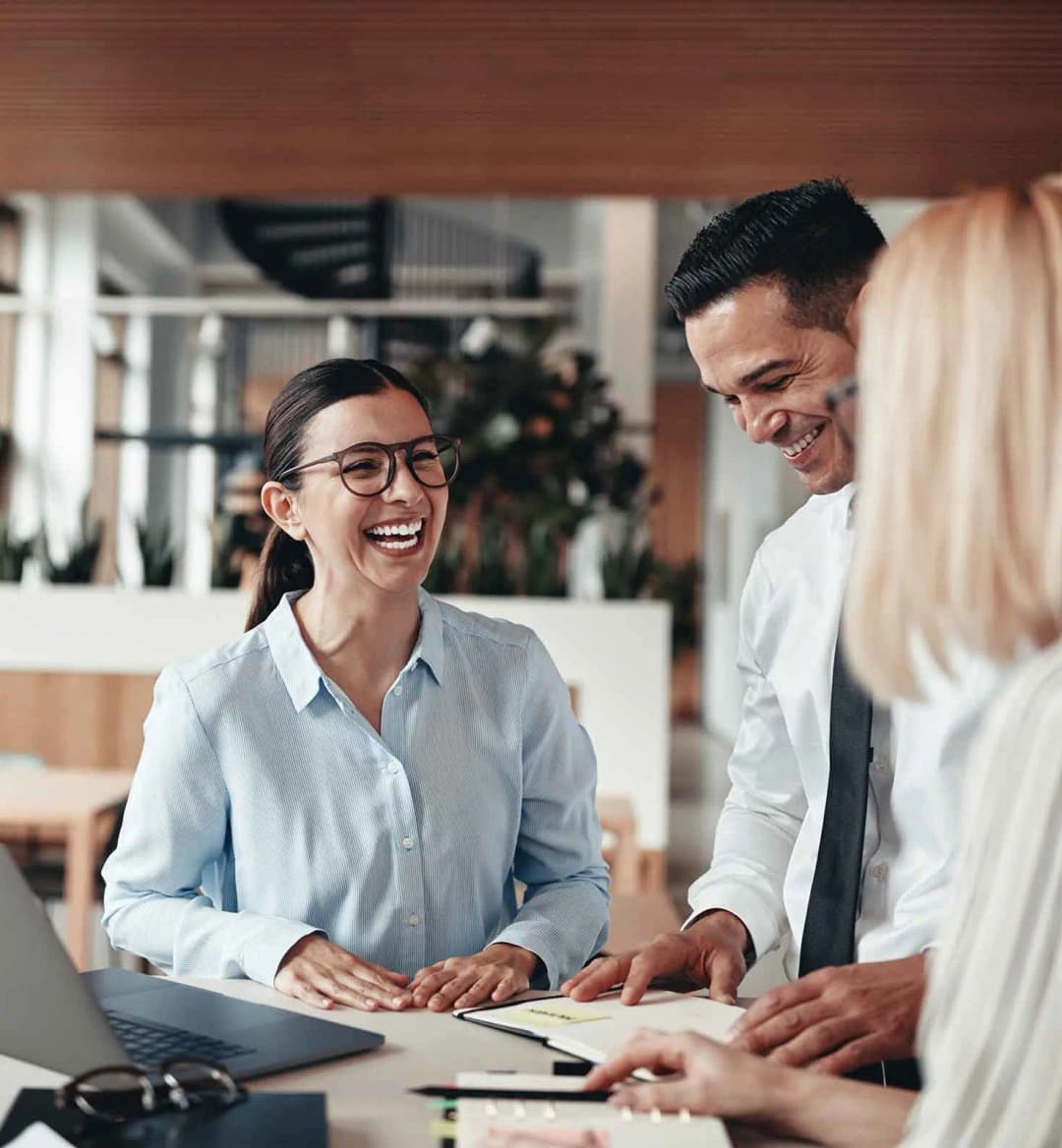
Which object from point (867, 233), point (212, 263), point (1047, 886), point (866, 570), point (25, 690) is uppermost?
point (212, 263)

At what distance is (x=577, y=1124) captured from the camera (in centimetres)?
101

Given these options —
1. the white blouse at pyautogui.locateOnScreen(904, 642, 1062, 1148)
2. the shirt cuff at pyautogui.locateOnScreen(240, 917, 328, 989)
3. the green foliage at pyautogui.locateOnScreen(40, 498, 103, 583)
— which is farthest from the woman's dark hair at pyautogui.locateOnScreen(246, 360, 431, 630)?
the green foliage at pyautogui.locateOnScreen(40, 498, 103, 583)

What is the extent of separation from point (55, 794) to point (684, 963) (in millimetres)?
3049

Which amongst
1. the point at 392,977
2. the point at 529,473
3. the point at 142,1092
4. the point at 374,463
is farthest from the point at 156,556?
the point at 142,1092

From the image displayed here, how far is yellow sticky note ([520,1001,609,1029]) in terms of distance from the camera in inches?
52.5

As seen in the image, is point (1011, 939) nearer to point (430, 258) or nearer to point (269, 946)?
point (269, 946)

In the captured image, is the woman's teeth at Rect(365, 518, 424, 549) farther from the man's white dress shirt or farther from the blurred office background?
the blurred office background

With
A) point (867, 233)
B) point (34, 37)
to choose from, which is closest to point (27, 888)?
point (867, 233)

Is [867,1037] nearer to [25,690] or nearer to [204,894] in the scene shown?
[204,894]

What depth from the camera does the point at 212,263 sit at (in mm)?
12414

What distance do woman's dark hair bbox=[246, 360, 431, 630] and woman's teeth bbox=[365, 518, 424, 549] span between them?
0.14 m

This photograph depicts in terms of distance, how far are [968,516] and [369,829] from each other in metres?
1.05

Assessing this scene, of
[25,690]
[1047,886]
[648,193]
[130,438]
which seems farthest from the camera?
[130,438]

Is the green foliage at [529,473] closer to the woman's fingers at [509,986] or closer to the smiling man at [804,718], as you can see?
the smiling man at [804,718]
